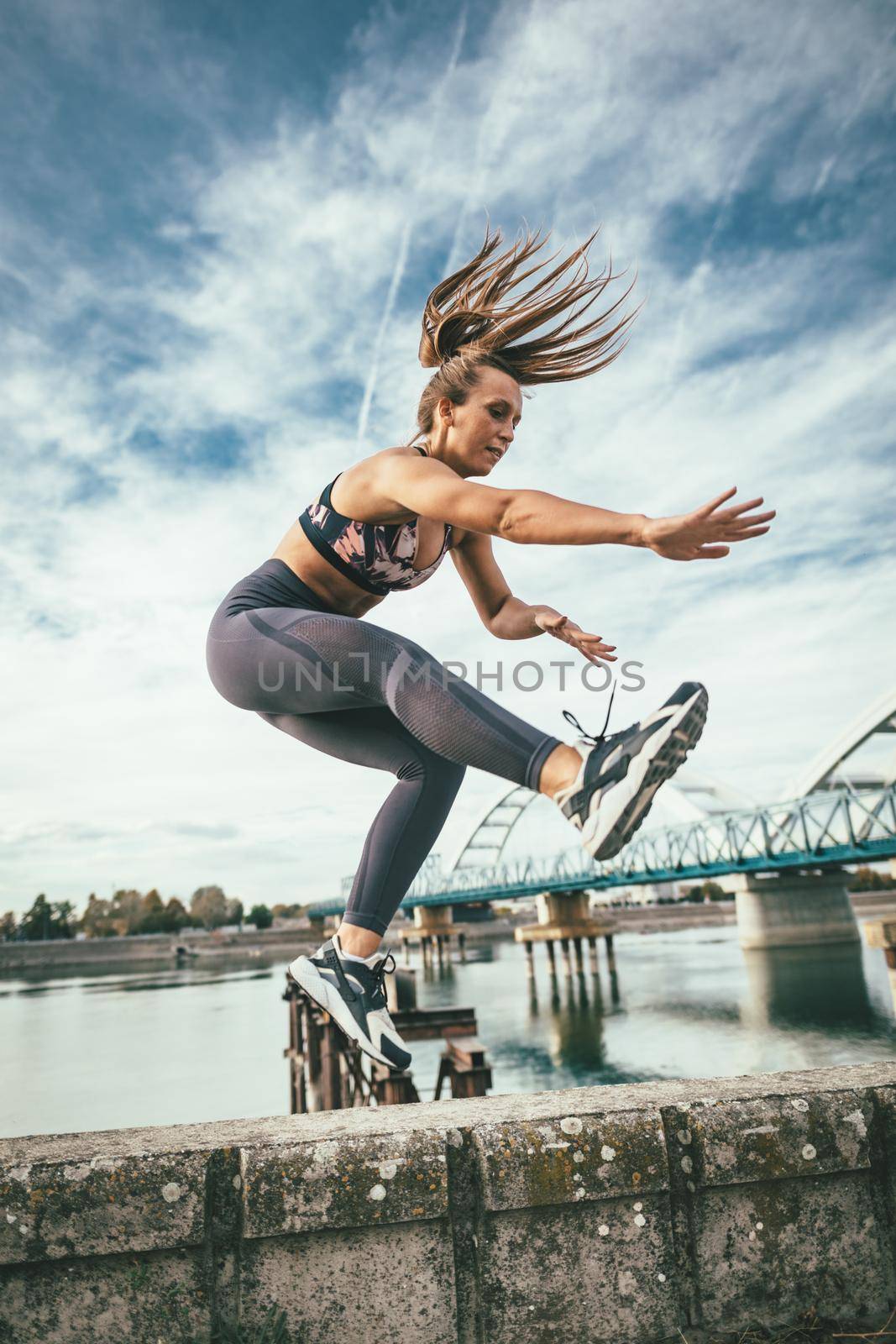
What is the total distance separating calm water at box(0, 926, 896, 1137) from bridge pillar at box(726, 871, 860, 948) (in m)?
Result: 1.13

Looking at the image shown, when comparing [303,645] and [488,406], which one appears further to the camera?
[488,406]

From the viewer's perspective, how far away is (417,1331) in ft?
6.56

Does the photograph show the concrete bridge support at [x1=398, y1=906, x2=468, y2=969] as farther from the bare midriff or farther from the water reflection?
the bare midriff

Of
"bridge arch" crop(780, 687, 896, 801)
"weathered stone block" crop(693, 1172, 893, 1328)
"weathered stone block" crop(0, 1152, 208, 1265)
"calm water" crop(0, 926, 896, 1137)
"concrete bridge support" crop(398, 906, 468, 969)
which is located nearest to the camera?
"weathered stone block" crop(0, 1152, 208, 1265)

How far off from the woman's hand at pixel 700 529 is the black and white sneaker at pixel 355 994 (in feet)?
5.33

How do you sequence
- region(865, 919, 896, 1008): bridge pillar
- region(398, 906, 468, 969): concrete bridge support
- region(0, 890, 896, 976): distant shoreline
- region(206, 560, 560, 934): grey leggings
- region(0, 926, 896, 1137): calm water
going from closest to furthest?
region(206, 560, 560, 934): grey leggings < region(865, 919, 896, 1008): bridge pillar < region(0, 926, 896, 1137): calm water < region(398, 906, 468, 969): concrete bridge support < region(0, 890, 896, 976): distant shoreline

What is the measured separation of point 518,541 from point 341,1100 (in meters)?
13.4

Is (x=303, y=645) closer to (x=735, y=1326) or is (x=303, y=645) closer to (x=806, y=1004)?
(x=735, y=1326)

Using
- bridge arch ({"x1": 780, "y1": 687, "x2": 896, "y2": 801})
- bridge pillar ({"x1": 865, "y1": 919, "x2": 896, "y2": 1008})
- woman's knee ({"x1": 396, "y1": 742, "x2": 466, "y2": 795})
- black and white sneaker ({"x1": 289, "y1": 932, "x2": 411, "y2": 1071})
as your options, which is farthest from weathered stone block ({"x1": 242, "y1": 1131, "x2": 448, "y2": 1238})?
bridge arch ({"x1": 780, "y1": 687, "x2": 896, "y2": 801})

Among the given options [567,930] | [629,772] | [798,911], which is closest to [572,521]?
[629,772]

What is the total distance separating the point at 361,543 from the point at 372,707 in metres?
0.53

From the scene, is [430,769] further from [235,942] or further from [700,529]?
[235,942]

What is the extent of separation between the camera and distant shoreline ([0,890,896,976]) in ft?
320

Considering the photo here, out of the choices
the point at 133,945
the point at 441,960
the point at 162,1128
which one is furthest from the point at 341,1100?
the point at 133,945
